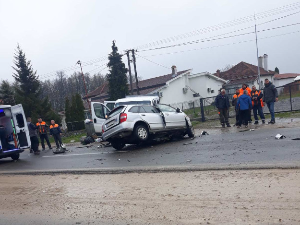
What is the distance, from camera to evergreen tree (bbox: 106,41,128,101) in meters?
40.5

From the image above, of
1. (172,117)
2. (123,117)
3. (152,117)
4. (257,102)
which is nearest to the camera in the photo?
(123,117)

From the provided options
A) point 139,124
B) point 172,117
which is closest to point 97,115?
point 172,117

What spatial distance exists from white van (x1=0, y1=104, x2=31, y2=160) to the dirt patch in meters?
6.82

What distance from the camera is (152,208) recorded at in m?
5.15

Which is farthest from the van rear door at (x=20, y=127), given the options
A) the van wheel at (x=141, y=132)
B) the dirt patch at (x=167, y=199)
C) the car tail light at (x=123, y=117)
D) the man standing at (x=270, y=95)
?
the man standing at (x=270, y=95)

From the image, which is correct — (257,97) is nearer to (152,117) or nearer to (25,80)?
(152,117)

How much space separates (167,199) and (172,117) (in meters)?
7.85

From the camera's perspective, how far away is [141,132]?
11992 mm

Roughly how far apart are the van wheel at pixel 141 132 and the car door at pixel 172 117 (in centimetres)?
110

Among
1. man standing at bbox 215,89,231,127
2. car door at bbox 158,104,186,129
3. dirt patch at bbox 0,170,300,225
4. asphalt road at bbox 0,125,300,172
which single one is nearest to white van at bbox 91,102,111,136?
car door at bbox 158,104,186,129

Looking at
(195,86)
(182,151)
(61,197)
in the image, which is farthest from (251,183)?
(195,86)

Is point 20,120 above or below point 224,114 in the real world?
above

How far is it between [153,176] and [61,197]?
2.00 meters

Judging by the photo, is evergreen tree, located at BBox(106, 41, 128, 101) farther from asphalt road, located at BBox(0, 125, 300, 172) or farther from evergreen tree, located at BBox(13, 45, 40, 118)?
asphalt road, located at BBox(0, 125, 300, 172)
